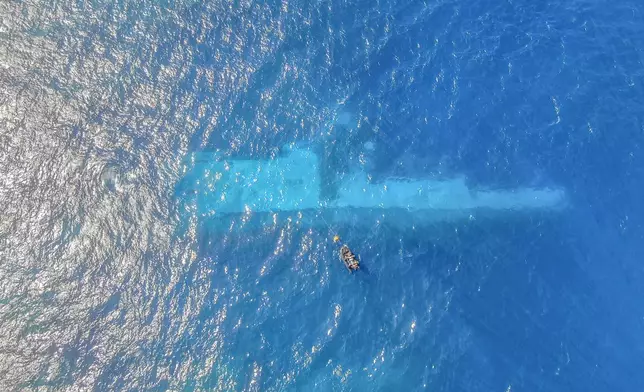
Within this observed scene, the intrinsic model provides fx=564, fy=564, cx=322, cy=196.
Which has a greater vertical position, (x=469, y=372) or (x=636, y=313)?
(x=469, y=372)

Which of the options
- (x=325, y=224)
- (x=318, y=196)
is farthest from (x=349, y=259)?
(x=318, y=196)

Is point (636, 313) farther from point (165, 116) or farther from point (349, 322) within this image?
point (165, 116)

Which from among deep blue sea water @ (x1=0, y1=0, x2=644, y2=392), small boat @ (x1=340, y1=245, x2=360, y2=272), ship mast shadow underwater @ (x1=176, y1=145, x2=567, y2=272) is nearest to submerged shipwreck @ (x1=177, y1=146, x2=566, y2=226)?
ship mast shadow underwater @ (x1=176, y1=145, x2=567, y2=272)

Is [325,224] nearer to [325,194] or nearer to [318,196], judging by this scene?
[318,196]

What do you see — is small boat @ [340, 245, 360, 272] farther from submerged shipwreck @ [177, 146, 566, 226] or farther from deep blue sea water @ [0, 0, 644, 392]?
submerged shipwreck @ [177, 146, 566, 226]

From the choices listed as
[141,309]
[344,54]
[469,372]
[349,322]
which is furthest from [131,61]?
[469,372]

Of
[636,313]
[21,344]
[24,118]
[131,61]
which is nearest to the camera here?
[21,344]

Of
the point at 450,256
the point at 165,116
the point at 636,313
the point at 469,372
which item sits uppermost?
the point at 165,116
